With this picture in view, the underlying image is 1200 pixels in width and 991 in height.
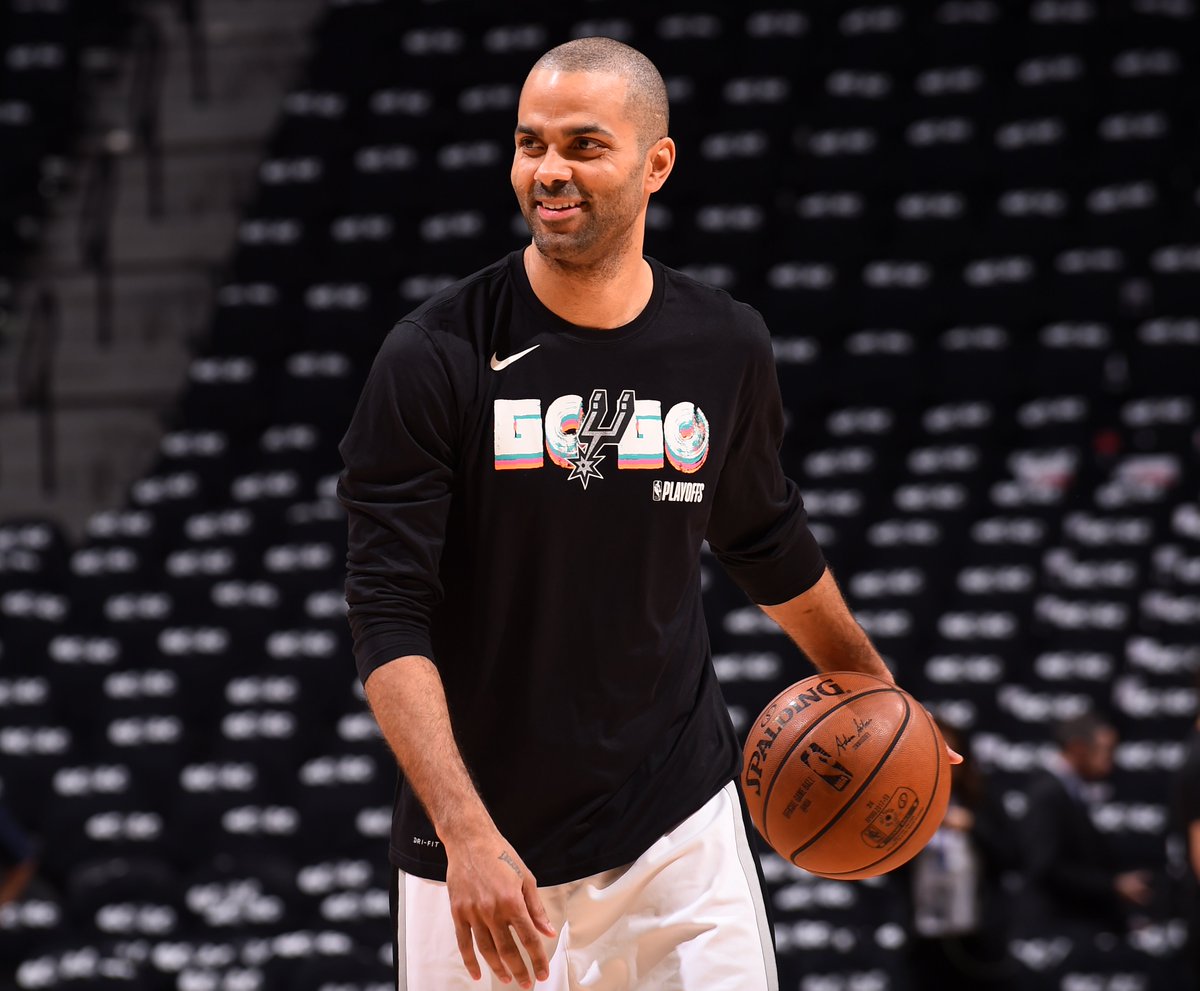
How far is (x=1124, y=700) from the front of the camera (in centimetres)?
778

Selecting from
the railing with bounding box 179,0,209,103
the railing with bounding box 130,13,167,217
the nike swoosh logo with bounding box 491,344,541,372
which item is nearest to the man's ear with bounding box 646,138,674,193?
the nike swoosh logo with bounding box 491,344,541,372

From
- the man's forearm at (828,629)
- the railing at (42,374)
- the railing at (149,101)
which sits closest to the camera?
the man's forearm at (828,629)

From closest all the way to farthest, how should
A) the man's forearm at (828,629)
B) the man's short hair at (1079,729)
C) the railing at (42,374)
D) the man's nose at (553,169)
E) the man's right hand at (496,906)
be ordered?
the man's right hand at (496,906) → the man's nose at (553,169) → the man's forearm at (828,629) → the man's short hair at (1079,729) → the railing at (42,374)

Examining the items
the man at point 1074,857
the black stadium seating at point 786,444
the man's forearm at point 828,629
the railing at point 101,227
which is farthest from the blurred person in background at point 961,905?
the railing at point 101,227

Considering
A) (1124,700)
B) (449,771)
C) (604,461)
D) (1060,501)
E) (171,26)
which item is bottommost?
(1124,700)

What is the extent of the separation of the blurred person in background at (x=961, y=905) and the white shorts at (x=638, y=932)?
3.82m

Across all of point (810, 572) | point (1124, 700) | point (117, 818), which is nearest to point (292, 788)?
point (117, 818)

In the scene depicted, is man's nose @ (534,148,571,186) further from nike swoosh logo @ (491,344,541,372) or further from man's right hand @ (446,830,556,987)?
man's right hand @ (446,830,556,987)

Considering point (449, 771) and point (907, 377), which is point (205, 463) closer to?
point (907, 377)

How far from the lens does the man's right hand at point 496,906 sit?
220 cm

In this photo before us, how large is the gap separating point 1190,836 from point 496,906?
3790 millimetres

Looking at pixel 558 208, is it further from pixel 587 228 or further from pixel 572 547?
pixel 572 547

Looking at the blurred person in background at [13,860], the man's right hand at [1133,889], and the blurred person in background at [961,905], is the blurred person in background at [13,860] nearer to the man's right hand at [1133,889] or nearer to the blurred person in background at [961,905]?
the blurred person in background at [961,905]

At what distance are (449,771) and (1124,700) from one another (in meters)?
6.01
